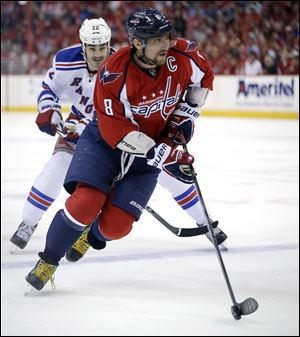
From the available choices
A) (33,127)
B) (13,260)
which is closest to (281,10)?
(33,127)

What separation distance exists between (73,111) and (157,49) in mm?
1296

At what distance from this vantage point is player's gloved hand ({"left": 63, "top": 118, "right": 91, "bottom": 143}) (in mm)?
4484

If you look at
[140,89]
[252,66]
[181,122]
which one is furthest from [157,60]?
[252,66]

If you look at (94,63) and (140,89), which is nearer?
(140,89)

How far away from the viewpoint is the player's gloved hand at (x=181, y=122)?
3.81 m

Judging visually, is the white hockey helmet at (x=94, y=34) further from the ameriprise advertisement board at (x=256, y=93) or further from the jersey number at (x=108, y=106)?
the ameriprise advertisement board at (x=256, y=93)

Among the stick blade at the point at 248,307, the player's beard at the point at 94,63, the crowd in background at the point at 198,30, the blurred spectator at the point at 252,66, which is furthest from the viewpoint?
the crowd in background at the point at 198,30

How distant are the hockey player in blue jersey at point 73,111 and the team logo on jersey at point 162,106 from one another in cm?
68

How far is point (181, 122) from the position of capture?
12.5 feet

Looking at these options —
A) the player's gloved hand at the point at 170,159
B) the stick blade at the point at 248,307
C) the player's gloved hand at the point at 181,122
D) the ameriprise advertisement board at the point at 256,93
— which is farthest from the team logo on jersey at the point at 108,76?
the ameriprise advertisement board at the point at 256,93

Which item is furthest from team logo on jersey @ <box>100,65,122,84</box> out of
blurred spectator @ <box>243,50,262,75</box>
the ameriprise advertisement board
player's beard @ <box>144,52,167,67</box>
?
blurred spectator @ <box>243,50,262,75</box>

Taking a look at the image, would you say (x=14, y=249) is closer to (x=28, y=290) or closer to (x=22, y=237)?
(x=22, y=237)

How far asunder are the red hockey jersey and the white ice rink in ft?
2.21

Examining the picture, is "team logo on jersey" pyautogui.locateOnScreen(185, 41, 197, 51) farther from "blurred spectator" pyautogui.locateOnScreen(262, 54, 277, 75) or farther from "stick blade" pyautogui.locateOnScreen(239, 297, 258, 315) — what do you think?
"blurred spectator" pyautogui.locateOnScreen(262, 54, 277, 75)
